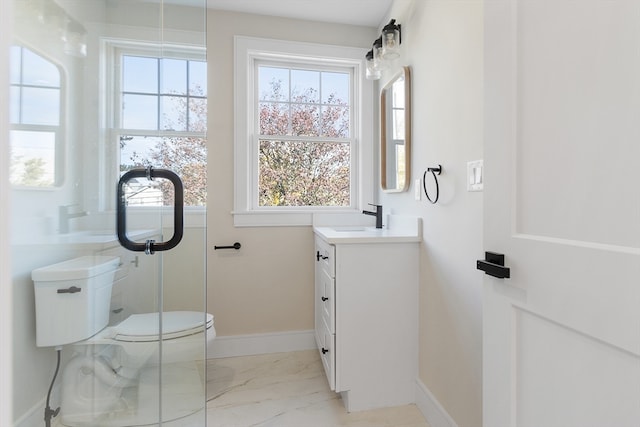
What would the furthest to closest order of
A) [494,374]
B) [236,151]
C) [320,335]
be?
[236,151] < [320,335] < [494,374]

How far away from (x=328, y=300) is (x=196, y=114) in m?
1.23

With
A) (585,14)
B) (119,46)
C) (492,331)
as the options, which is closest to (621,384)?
(492,331)

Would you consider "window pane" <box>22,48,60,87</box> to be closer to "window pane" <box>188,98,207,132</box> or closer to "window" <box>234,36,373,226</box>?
"window pane" <box>188,98,207,132</box>

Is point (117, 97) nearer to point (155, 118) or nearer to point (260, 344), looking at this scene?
point (155, 118)

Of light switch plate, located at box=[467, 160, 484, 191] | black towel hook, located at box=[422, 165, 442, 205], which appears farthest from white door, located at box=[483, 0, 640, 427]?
black towel hook, located at box=[422, 165, 442, 205]

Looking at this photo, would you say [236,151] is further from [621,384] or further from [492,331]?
[621,384]

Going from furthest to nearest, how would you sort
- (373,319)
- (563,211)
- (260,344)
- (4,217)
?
1. (260,344)
2. (373,319)
3. (563,211)
4. (4,217)

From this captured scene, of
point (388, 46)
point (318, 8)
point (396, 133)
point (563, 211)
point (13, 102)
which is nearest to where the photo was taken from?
point (13, 102)

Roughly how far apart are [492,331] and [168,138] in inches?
58.0

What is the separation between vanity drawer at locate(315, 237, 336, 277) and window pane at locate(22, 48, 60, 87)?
1.27 metres

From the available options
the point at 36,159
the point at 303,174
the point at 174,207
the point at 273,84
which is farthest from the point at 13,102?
the point at 273,84

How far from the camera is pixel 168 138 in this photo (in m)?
1.42

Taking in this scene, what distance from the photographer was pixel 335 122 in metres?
2.47

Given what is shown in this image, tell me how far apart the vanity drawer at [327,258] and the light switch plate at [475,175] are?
72 cm
